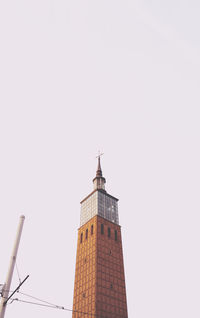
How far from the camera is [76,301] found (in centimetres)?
6184

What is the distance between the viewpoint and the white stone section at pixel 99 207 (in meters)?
74.8

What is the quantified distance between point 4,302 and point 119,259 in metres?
56.7

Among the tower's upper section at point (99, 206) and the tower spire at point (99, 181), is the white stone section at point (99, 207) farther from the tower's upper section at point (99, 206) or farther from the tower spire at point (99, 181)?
the tower spire at point (99, 181)

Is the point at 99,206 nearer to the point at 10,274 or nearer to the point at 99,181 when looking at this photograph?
the point at 99,181

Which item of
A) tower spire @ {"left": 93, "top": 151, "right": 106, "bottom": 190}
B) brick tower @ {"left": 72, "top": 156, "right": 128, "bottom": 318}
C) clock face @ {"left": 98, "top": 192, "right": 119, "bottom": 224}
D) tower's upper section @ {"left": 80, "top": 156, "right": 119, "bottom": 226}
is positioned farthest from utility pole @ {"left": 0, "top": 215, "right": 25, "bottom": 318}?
tower spire @ {"left": 93, "top": 151, "right": 106, "bottom": 190}

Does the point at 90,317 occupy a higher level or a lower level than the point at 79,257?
lower

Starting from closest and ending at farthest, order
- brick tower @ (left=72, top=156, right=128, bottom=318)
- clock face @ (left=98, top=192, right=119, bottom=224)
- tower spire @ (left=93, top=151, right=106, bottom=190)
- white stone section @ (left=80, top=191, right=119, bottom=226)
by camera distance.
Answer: brick tower @ (left=72, top=156, right=128, bottom=318), white stone section @ (left=80, top=191, right=119, bottom=226), clock face @ (left=98, top=192, right=119, bottom=224), tower spire @ (left=93, top=151, right=106, bottom=190)

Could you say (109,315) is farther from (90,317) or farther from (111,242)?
(111,242)

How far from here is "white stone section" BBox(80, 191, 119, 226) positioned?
74.8 metres

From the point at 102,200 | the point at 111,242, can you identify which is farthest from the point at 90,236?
the point at 102,200

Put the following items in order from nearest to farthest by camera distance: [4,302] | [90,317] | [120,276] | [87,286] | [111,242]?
[4,302] → [90,317] → [87,286] → [120,276] → [111,242]

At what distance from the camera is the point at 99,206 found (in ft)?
246

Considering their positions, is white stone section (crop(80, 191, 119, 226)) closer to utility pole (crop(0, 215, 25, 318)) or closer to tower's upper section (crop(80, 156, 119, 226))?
tower's upper section (crop(80, 156, 119, 226))

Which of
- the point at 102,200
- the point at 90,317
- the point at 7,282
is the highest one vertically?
the point at 102,200
